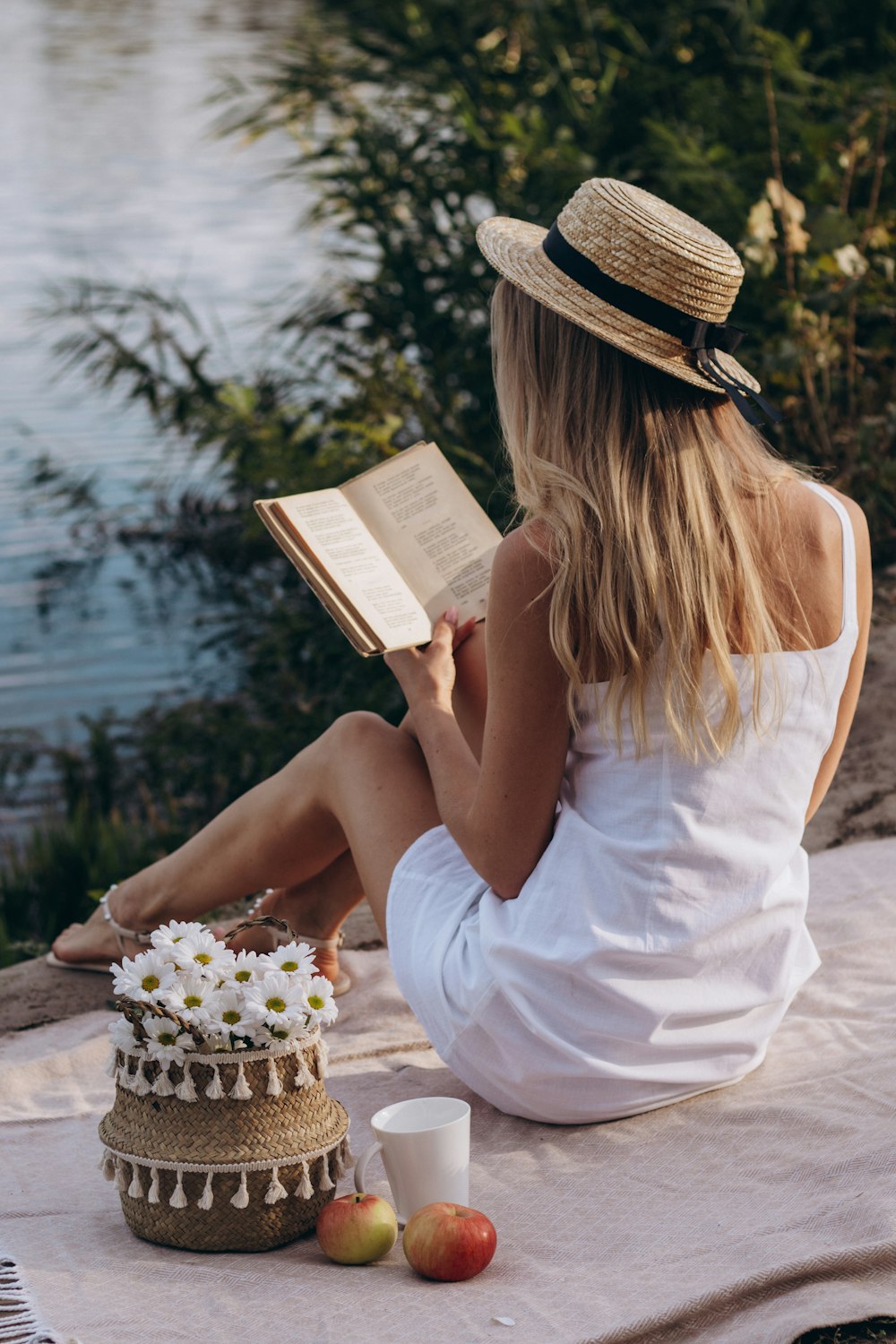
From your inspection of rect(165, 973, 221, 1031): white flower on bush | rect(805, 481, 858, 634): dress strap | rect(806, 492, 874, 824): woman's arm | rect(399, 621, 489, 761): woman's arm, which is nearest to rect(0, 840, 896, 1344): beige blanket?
rect(165, 973, 221, 1031): white flower on bush

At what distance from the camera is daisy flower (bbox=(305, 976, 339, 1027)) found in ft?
6.07

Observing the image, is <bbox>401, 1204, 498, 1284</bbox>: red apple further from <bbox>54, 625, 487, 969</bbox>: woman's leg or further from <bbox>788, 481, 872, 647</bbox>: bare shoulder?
<bbox>788, 481, 872, 647</bbox>: bare shoulder

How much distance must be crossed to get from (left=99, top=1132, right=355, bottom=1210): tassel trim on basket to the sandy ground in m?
0.97

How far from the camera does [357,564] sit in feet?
7.64

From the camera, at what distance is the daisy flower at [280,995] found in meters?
1.81

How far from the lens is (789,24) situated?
6055 millimetres

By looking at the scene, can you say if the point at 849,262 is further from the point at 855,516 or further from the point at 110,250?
the point at 110,250

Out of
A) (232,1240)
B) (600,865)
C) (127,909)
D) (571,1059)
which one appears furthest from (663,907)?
(127,909)

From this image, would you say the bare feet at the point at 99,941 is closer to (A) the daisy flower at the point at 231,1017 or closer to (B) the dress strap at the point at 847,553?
(A) the daisy flower at the point at 231,1017

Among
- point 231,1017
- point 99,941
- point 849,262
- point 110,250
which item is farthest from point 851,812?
point 110,250

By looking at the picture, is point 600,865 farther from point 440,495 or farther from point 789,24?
point 789,24

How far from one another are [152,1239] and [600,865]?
74 cm

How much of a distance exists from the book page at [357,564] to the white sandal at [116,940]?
0.77 metres

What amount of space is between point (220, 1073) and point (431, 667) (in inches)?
29.3
